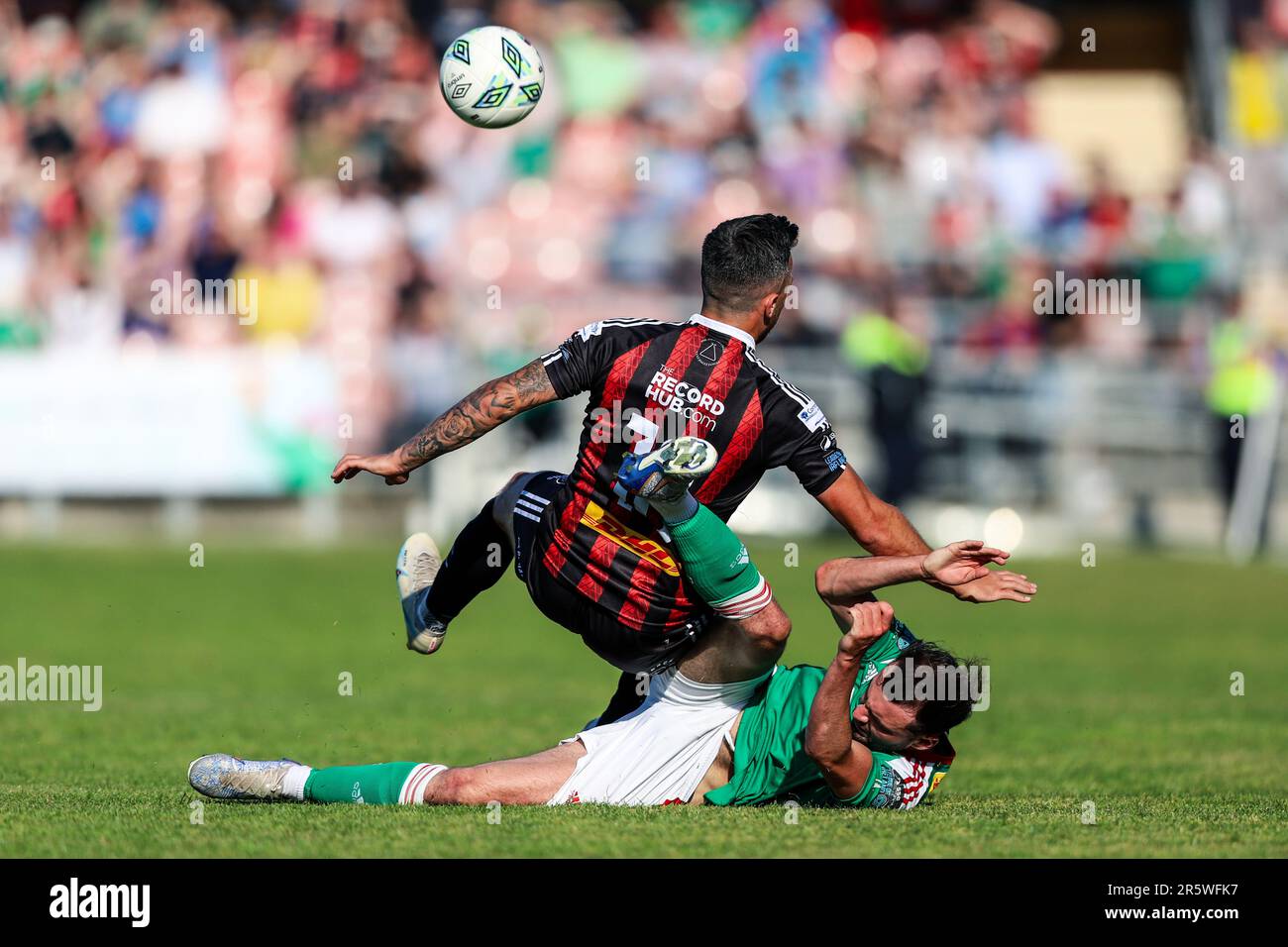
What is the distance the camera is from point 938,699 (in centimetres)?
707

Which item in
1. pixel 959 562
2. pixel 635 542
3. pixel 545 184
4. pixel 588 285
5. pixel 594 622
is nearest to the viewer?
pixel 959 562

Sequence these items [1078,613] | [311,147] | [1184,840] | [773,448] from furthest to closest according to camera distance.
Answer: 1. [311,147]
2. [1078,613]
3. [773,448]
4. [1184,840]

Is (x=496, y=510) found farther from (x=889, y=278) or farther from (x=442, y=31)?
(x=442, y=31)

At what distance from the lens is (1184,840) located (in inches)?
251

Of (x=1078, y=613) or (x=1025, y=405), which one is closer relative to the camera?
(x=1078, y=613)

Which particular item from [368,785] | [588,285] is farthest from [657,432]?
[588,285]

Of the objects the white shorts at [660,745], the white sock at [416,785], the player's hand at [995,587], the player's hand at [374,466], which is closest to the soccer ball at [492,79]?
the player's hand at [374,466]

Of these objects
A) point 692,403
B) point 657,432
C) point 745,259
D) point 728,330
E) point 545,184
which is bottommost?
point 657,432

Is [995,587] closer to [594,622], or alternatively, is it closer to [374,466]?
[594,622]

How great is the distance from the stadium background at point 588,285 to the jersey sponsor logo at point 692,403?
6.74m

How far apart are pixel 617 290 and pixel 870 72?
15.5ft

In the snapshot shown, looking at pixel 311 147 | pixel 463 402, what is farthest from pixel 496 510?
pixel 311 147

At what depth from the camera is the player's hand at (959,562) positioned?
6680 millimetres

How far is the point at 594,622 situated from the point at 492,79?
2.80 meters
